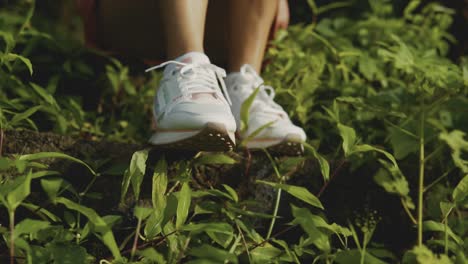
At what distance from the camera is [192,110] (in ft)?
4.19

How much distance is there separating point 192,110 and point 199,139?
0.22 ft

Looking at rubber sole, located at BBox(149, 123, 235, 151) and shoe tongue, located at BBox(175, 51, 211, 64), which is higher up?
shoe tongue, located at BBox(175, 51, 211, 64)

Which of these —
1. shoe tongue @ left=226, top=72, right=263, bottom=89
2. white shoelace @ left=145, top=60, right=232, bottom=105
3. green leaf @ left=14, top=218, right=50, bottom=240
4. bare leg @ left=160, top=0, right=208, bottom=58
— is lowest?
green leaf @ left=14, top=218, right=50, bottom=240

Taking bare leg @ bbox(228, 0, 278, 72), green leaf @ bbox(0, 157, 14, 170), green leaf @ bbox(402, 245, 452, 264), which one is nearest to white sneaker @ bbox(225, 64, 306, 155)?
bare leg @ bbox(228, 0, 278, 72)

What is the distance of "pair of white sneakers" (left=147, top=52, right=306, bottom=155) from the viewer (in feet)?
4.12

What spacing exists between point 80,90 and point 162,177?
87 centimetres

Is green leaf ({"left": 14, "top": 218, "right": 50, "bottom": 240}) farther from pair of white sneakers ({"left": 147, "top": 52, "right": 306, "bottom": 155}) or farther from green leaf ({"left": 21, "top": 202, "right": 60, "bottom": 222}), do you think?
pair of white sneakers ({"left": 147, "top": 52, "right": 306, "bottom": 155})

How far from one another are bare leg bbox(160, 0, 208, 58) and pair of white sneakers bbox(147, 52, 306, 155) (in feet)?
0.12

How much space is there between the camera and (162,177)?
1.28 m

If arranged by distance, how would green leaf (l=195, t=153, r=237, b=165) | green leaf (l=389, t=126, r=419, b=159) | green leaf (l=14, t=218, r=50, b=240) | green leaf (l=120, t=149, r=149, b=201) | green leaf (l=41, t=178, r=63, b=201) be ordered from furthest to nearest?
green leaf (l=389, t=126, r=419, b=159) < green leaf (l=195, t=153, r=237, b=165) < green leaf (l=120, t=149, r=149, b=201) < green leaf (l=41, t=178, r=63, b=201) < green leaf (l=14, t=218, r=50, b=240)

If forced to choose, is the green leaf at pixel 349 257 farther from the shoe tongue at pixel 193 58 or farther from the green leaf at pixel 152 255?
the shoe tongue at pixel 193 58

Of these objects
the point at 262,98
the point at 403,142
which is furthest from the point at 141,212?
the point at 403,142

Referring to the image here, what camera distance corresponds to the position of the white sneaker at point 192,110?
1.25 metres

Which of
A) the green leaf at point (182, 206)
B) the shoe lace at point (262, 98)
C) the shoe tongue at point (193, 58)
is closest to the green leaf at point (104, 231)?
the green leaf at point (182, 206)
